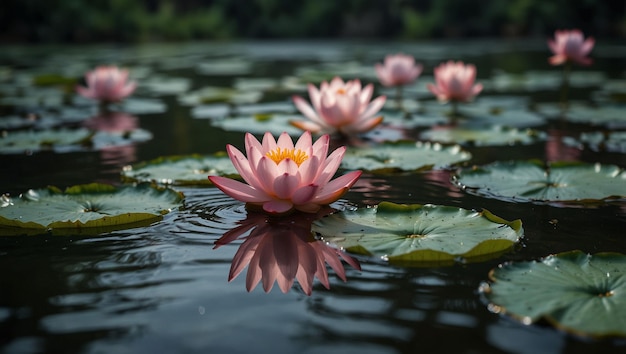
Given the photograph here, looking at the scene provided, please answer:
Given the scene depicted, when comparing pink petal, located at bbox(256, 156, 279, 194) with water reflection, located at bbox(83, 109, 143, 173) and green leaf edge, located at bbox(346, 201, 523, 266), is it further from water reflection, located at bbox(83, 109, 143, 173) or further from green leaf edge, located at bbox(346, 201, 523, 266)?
water reflection, located at bbox(83, 109, 143, 173)

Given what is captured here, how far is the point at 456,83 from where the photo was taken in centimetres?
324

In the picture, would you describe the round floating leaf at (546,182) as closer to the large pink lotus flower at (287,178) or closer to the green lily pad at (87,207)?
the large pink lotus flower at (287,178)

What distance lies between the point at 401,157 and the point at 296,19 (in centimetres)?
1962

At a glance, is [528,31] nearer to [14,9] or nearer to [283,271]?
[14,9]

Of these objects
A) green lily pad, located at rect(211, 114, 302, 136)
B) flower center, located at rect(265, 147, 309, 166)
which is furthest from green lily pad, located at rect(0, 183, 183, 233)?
green lily pad, located at rect(211, 114, 302, 136)

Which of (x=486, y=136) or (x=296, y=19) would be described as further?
(x=296, y=19)

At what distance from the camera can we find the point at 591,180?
5.66 ft

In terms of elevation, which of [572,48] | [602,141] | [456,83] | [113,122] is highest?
[572,48]

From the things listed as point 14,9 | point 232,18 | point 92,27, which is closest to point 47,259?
point 14,9

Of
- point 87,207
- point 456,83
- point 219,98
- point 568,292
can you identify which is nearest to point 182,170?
point 87,207

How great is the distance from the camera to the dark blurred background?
42.7 feet

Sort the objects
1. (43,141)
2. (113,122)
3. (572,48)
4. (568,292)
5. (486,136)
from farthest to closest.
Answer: (572,48) < (113,122) < (486,136) < (43,141) < (568,292)

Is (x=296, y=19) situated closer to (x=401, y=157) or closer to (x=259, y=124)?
(x=259, y=124)

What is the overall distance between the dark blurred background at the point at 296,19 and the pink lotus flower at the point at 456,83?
10981mm
